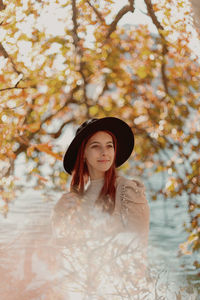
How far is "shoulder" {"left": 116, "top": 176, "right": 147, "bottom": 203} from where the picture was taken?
1.56 m

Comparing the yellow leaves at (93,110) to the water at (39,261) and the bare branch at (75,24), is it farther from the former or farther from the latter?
the water at (39,261)

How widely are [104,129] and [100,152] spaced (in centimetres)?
10

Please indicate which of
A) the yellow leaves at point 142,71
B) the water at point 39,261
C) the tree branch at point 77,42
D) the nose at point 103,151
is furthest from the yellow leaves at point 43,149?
the yellow leaves at point 142,71

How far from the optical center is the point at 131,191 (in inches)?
61.7

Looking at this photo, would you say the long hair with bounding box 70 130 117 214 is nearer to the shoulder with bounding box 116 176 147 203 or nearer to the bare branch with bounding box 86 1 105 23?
the shoulder with bounding box 116 176 147 203

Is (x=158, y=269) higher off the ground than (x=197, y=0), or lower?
lower

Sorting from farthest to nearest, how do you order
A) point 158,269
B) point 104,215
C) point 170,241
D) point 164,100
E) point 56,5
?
point 164,100 → point 170,241 → point 56,5 → point 158,269 → point 104,215

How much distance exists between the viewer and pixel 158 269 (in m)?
1.83

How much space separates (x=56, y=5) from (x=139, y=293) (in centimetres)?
157

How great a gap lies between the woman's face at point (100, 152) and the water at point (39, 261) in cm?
37

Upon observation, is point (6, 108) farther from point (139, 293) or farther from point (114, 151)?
point (139, 293)

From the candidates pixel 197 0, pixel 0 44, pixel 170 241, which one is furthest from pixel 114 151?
pixel 170 241

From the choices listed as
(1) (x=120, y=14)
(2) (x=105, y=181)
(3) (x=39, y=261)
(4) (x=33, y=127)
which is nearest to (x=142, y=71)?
(1) (x=120, y=14)

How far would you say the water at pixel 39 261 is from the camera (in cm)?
171
